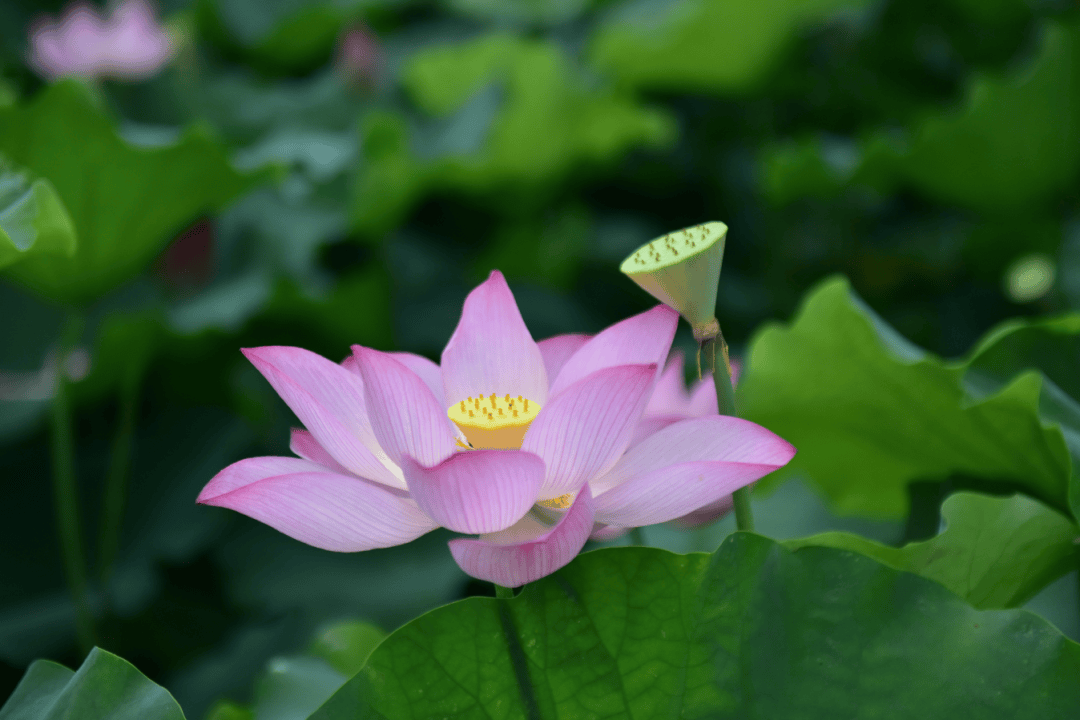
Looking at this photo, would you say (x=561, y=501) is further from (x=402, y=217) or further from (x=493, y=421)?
(x=402, y=217)

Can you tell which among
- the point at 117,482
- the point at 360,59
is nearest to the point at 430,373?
the point at 117,482

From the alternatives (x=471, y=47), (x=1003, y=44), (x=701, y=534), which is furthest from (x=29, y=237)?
(x=1003, y=44)

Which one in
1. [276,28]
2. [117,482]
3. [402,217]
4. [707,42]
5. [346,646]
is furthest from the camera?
[276,28]

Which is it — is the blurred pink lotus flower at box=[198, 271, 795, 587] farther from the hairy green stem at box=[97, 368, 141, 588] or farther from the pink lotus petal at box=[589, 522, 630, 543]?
the hairy green stem at box=[97, 368, 141, 588]

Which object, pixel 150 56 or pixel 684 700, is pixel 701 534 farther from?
pixel 150 56

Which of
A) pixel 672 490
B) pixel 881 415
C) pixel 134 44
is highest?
pixel 134 44

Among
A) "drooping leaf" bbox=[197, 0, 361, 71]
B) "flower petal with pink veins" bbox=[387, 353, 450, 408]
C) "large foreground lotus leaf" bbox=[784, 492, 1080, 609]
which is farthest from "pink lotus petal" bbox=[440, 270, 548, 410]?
"drooping leaf" bbox=[197, 0, 361, 71]
